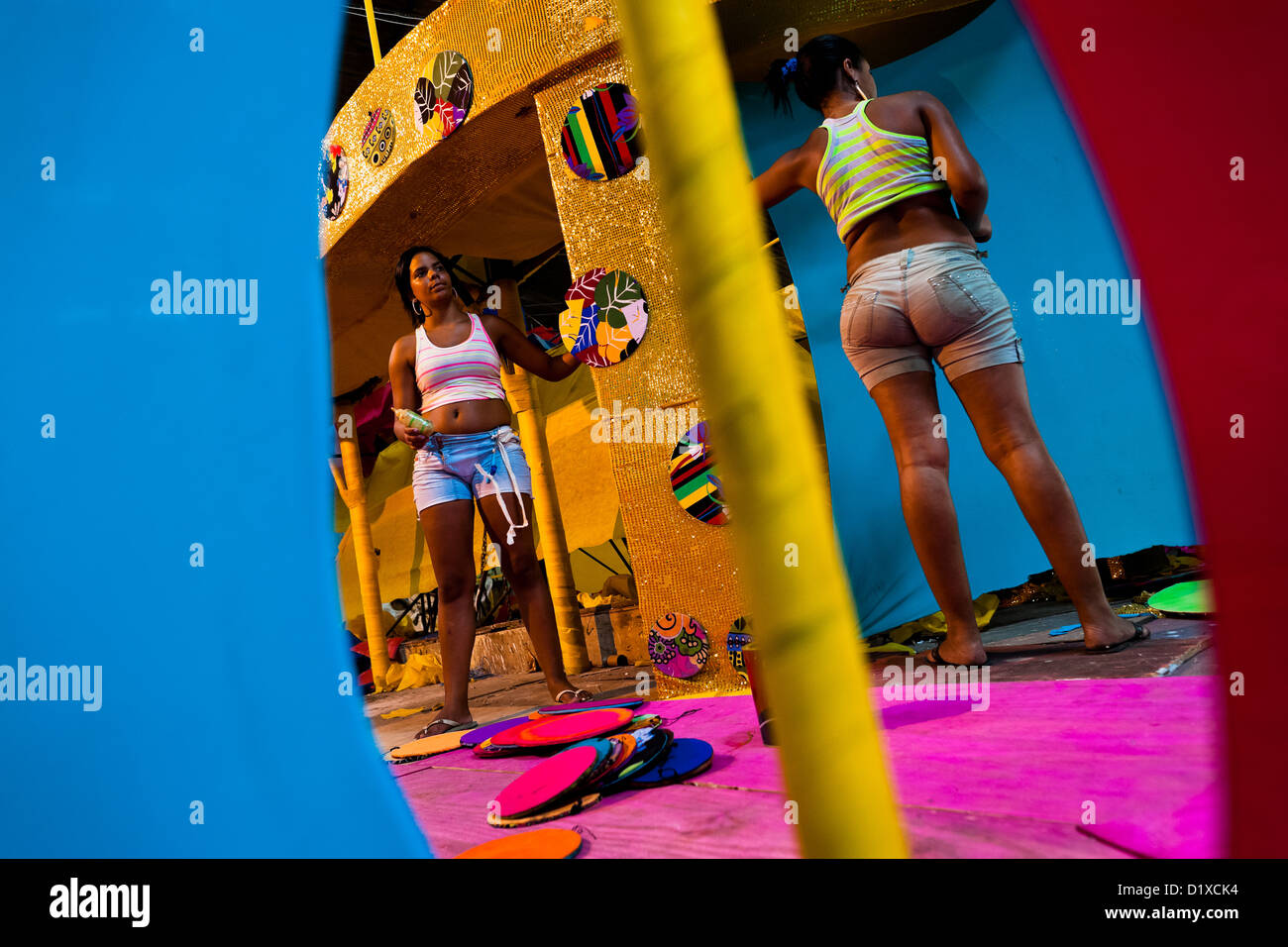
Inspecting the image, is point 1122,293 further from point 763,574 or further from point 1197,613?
point 763,574

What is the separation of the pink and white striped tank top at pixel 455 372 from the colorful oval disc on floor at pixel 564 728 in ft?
4.08

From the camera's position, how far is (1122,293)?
2527mm

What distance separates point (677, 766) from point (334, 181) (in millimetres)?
3519

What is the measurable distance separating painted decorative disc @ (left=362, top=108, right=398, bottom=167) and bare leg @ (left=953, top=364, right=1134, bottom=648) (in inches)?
112

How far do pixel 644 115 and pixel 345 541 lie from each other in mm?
8207

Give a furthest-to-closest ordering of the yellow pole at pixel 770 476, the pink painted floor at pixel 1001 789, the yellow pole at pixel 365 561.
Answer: the yellow pole at pixel 365 561 < the pink painted floor at pixel 1001 789 < the yellow pole at pixel 770 476

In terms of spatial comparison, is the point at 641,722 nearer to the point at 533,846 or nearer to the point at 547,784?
the point at 547,784

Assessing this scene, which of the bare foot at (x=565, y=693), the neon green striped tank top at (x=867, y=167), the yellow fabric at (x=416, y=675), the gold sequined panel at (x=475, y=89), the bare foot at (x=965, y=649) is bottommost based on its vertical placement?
the yellow fabric at (x=416, y=675)

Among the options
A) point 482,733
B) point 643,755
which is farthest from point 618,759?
point 482,733

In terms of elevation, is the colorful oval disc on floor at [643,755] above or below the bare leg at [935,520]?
below

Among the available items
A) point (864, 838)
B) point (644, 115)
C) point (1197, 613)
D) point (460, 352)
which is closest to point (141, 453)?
point (644, 115)

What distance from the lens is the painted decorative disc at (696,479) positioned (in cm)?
259

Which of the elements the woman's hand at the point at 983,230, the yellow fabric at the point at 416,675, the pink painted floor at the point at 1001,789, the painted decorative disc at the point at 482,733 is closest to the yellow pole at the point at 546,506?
the yellow fabric at the point at 416,675

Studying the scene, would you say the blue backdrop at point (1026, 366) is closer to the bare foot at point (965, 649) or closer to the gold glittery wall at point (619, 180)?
the gold glittery wall at point (619, 180)
